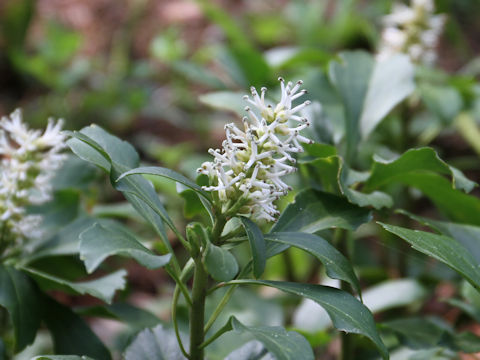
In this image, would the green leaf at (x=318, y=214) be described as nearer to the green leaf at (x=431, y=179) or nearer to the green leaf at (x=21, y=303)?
the green leaf at (x=431, y=179)

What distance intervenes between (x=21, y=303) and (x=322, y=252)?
0.57m

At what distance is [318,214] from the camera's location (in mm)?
997

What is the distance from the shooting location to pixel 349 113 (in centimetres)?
125

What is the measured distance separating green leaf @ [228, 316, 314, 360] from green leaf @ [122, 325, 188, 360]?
22 centimetres

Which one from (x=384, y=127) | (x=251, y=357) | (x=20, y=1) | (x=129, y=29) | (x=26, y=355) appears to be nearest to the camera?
(x=251, y=357)

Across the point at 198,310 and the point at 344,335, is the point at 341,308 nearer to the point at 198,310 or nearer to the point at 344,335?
the point at 198,310

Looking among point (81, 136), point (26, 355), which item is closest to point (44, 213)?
point (26, 355)

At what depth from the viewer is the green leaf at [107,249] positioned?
28.3 inches

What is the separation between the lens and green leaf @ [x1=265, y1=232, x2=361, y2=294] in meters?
0.85

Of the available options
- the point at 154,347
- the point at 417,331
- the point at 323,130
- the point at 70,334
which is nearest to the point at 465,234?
the point at 417,331

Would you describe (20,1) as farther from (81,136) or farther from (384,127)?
(81,136)

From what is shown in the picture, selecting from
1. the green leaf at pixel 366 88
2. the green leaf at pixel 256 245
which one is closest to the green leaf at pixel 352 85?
the green leaf at pixel 366 88

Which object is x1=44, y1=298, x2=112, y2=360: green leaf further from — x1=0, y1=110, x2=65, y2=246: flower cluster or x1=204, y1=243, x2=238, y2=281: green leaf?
x1=204, y1=243, x2=238, y2=281: green leaf

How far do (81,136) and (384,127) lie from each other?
Answer: 4.05 feet
